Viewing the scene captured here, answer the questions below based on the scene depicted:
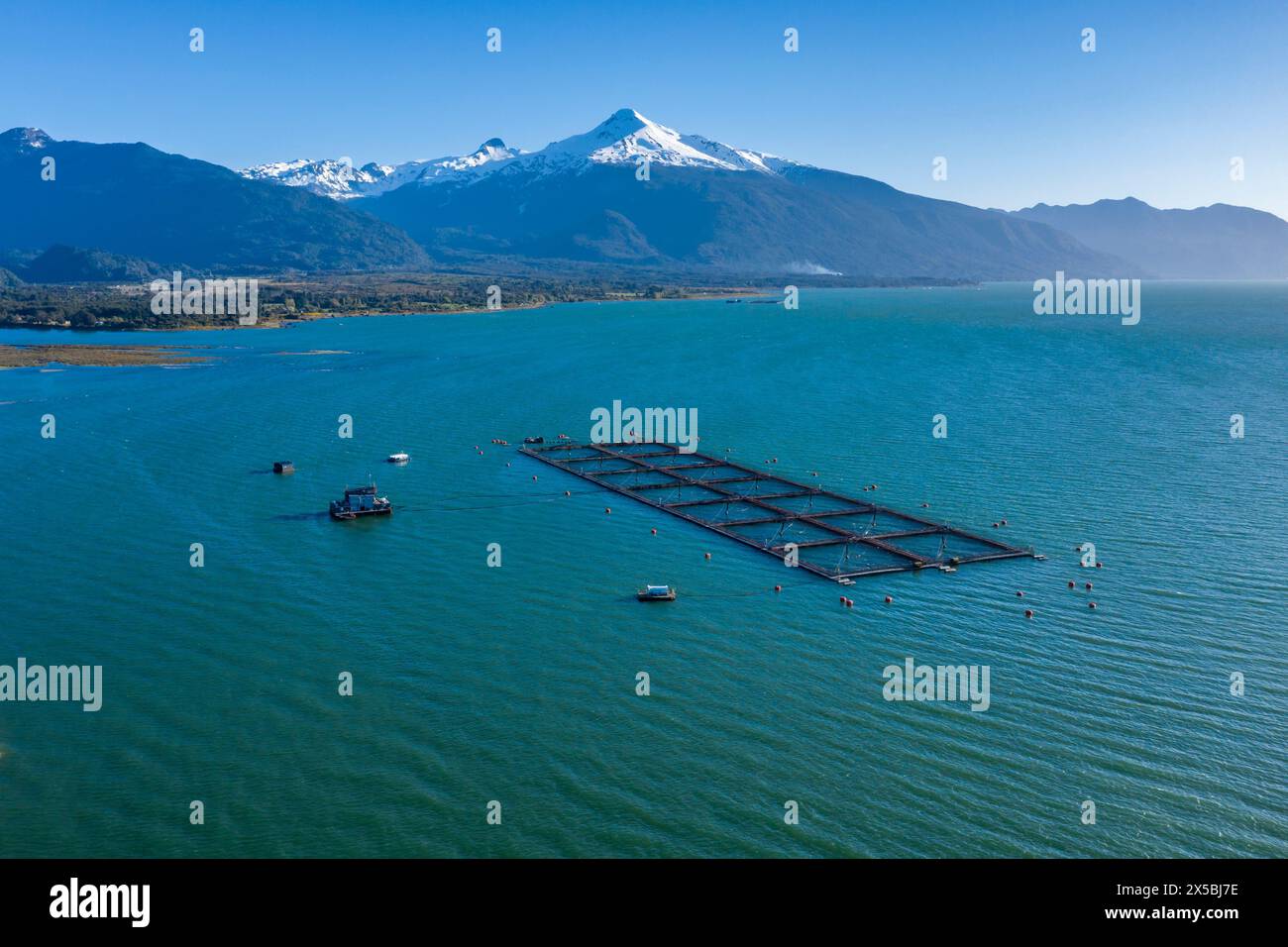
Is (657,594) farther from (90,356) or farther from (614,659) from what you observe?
(90,356)

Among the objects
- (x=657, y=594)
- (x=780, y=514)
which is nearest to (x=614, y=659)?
(x=657, y=594)


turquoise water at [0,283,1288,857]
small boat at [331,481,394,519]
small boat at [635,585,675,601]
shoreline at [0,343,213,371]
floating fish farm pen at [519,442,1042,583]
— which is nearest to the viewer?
turquoise water at [0,283,1288,857]

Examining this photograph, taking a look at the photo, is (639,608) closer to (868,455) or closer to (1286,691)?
(1286,691)

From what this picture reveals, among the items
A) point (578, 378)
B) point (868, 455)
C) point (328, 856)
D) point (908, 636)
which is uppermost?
point (578, 378)

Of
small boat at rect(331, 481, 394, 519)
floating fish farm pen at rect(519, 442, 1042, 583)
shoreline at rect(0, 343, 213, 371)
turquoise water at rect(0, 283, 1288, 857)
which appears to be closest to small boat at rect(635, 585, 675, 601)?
turquoise water at rect(0, 283, 1288, 857)

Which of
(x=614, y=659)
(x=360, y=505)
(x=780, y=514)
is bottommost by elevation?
(x=614, y=659)

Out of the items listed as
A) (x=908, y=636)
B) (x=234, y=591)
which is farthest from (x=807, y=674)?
(x=234, y=591)

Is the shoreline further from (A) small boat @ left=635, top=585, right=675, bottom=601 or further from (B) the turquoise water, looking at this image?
(A) small boat @ left=635, top=585, right=675, bottom=601
